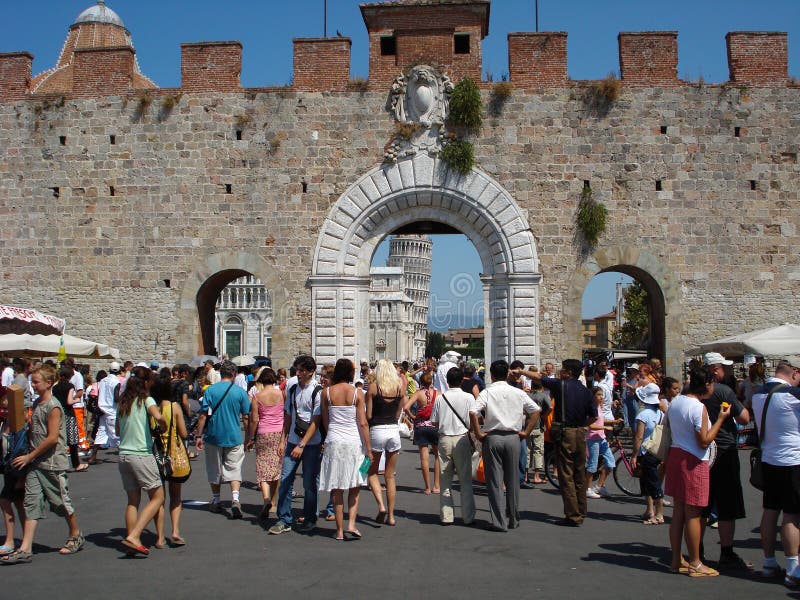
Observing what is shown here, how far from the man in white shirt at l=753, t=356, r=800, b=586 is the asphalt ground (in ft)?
1.00

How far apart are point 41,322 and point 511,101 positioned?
10.1 m

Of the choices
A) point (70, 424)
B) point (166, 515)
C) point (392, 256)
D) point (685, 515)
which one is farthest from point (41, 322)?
point (392, 256)

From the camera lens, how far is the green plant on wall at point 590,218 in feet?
56.1

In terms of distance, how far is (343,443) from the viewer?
781 cm

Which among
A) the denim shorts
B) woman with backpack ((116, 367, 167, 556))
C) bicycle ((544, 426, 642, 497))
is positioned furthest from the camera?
bicycle ((544, 426, 642, 497))

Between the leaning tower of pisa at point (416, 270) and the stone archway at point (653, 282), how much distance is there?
272 ft

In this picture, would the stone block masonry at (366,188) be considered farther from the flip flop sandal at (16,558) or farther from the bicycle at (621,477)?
the flip flop sandal at (16,558)

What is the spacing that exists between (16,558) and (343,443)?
9.28ft

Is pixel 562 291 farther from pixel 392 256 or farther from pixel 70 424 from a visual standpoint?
pixel 392 256

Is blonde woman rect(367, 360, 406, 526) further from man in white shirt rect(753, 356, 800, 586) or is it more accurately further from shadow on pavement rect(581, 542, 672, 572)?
man in white shirt rect(753, 356, 800, 586)

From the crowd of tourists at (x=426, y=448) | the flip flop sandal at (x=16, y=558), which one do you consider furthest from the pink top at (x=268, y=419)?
the flip flop sandal at (x=16, y=558)

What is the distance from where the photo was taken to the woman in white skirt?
7.70 metres

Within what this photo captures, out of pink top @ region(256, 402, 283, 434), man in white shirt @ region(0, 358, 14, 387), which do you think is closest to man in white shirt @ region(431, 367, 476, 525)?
pink top @ region(256, 402, 283, 434)

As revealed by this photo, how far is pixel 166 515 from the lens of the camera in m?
8.80
